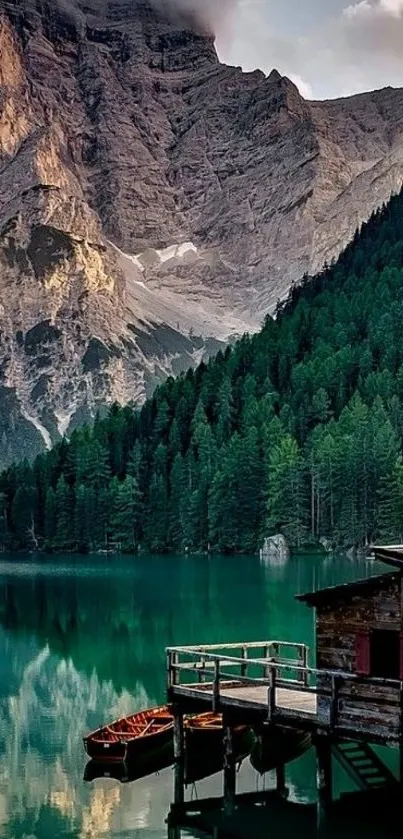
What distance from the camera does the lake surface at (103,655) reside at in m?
44.3

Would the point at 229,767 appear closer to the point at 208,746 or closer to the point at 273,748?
the point at 273,748

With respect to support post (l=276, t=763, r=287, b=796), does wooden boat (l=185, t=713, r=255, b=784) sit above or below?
above

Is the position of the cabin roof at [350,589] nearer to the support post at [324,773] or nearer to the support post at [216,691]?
the support post at [216,691]

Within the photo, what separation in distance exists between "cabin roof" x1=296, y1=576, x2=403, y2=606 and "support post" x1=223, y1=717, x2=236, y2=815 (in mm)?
5641

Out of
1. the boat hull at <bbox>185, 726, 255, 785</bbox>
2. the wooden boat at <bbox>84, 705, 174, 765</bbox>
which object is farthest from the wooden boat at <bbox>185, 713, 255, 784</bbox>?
the wooden boat at <bbox>84, 705, 174, 765</bbox>

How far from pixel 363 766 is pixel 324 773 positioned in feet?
6.74

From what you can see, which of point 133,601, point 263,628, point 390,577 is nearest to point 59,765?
Result: point 390,577

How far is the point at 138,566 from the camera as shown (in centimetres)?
Result: 17312

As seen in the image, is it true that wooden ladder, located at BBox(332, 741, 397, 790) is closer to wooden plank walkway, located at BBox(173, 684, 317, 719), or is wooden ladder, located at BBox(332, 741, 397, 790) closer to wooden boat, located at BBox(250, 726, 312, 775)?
wooden plank walkway, located at BBox(173, 684, 317, 719)

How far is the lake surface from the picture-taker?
44.3m

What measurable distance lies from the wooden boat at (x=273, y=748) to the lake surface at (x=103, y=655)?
585 mm

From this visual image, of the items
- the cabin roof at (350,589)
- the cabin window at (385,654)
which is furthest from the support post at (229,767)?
the cabin window at (385,654)

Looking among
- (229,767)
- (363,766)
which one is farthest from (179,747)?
(363,766)

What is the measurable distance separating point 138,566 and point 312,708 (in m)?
130
